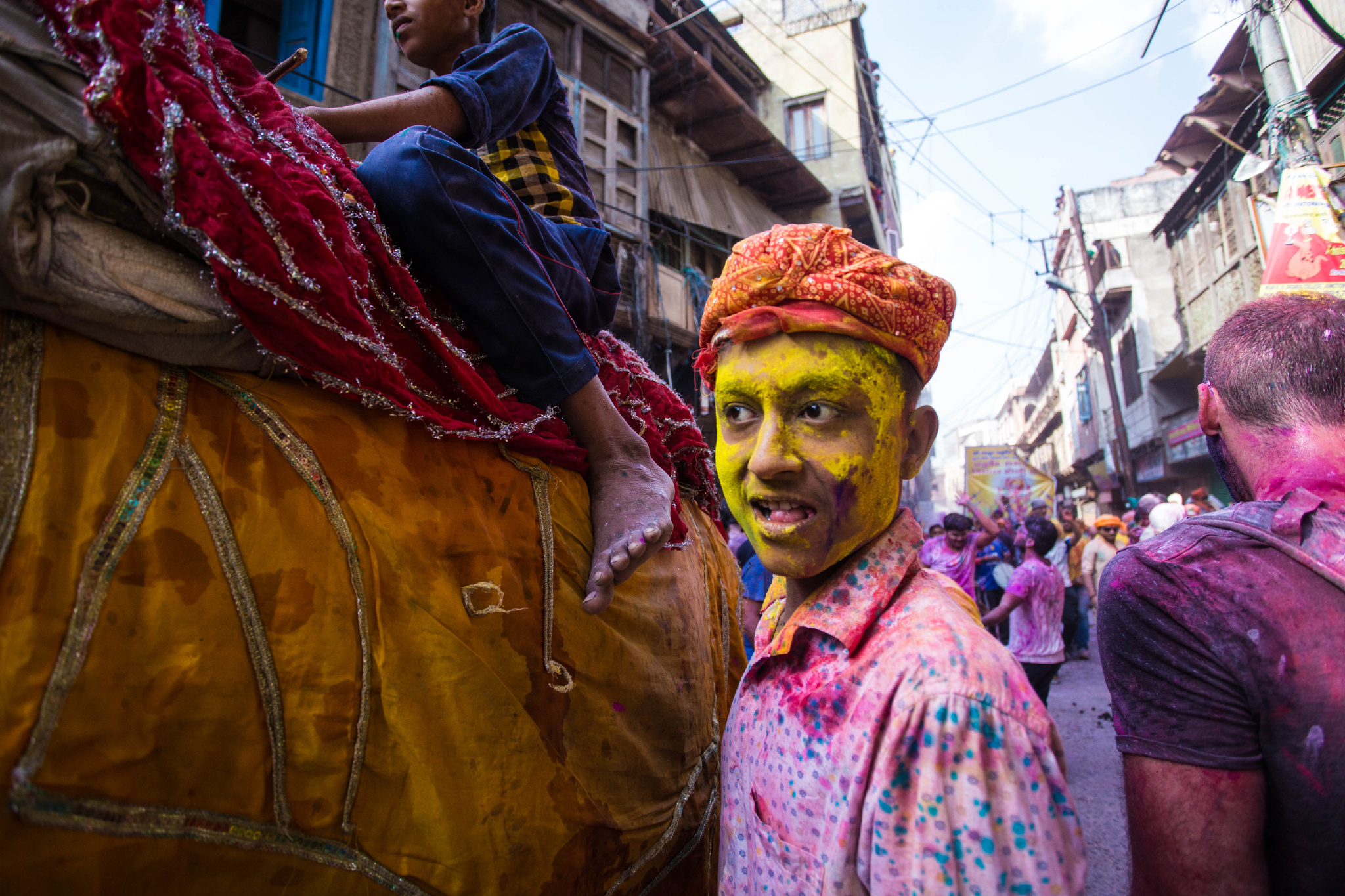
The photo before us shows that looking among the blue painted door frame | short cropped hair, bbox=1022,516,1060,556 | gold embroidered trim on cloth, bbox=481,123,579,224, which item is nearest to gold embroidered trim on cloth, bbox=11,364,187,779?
gold embroidered trim on cloth, bbox=481,123,579,224

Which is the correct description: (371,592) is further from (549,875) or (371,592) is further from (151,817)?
(549,875)

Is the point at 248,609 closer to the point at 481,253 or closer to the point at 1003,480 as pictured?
the point at 481,253

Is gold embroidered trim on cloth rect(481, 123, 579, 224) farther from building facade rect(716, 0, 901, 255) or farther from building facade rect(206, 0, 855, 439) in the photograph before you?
building facade rect(716, 0, 901, 255)

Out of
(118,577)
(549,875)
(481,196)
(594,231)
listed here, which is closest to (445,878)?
(549,875)

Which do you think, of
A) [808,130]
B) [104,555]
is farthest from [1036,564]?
[808,130]

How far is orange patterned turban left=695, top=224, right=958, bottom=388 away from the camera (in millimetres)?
1320

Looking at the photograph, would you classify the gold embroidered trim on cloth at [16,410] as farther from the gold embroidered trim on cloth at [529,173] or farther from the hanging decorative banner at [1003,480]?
the hanging decorative banner at [1003,480]

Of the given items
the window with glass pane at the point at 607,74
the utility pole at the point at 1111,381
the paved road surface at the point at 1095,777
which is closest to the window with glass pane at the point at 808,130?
the utility pole at the point at 1111,381

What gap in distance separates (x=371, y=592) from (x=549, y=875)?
2.14 ft

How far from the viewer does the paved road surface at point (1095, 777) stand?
12.2ft

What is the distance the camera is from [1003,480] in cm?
1488

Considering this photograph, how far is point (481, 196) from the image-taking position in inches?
61.4

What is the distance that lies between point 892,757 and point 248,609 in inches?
38.7

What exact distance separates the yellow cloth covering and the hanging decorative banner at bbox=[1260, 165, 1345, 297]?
643 cm
